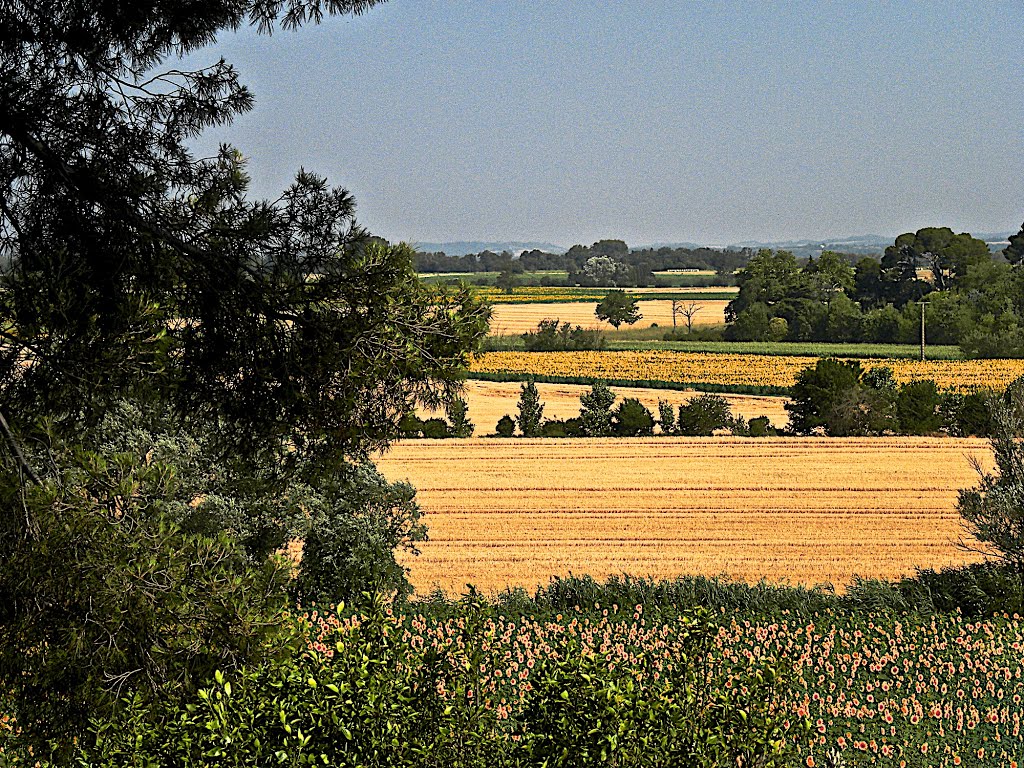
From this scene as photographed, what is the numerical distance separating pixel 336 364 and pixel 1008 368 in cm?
A: 5125

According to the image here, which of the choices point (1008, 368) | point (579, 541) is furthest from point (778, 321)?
point (579, 541)

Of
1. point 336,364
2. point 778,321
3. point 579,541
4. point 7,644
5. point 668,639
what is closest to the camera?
point 7,644

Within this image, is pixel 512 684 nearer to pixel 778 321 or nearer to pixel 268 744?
pixel 268 744

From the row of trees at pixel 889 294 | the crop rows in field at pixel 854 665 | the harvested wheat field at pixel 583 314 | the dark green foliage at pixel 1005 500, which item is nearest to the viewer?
the crop rows in field at pixel 854 665

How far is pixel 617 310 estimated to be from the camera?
241 feet

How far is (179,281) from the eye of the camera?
227 inches

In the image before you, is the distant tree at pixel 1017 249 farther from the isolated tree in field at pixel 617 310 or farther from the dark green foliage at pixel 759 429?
the dark green foliage at pixel 759 429

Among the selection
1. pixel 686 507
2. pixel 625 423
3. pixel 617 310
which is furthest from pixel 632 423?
pixel 617 310

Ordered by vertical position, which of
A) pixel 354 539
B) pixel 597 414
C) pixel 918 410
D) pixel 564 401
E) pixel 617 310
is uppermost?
pixel 354 539

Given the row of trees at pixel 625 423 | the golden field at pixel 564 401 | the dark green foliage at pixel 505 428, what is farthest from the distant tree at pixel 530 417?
the golden field at pixel 564 401

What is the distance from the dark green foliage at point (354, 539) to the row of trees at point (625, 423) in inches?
778

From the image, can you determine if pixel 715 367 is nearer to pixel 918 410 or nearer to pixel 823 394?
pixel 823 394

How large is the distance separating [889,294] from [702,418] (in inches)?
1611

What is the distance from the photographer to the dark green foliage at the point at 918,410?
32719 mm
